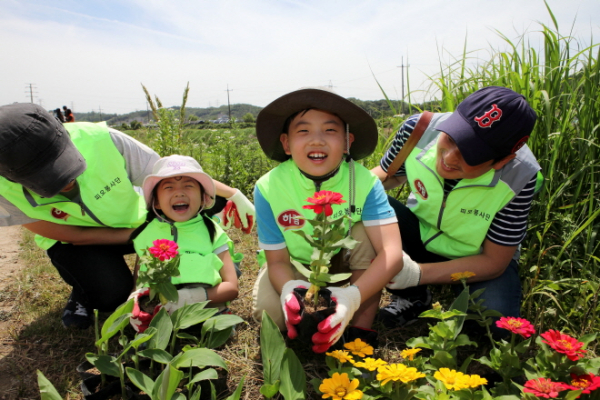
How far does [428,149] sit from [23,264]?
2.88 metres

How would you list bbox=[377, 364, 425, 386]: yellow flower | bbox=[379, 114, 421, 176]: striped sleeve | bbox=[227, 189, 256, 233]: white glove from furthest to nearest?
1. bbox=[227, 189, 256, 233]: white glove
2. bbox=[379, 114, 421, 176]: striped sleeve
3. bbox=[377, 364, 425, 386]: yellow flower

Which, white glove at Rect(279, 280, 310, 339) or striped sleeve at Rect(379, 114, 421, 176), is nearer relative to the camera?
white glove at Rect(279, 280, 310, 339)

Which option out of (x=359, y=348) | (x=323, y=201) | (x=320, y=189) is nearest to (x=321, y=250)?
(x=323, y=201)

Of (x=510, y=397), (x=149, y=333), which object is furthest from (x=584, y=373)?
(x=149, y=333)

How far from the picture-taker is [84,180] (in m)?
1.98

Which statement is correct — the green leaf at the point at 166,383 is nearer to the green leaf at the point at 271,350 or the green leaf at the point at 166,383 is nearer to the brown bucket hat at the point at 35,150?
the green leaf at the point at 271,350

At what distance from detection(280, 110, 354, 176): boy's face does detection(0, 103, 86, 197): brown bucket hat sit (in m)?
0.99

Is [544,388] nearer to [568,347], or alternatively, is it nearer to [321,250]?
[568,347]

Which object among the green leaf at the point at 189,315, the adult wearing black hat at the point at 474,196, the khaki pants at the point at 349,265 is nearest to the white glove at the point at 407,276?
the adult wearing black hat at the point at 474,196

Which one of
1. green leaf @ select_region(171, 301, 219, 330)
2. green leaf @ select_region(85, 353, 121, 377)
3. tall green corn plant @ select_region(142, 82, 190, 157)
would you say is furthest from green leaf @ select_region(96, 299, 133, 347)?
tall green corn plant @ select_region(142, 82, 190, 157)

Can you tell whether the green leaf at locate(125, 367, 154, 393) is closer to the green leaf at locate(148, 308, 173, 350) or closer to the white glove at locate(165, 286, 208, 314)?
the green leaf at locate(148, 308, 173, 350)

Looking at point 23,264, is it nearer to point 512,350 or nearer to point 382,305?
point 382,305

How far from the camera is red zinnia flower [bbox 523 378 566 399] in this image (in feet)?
3.28

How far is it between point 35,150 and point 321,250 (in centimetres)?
123
